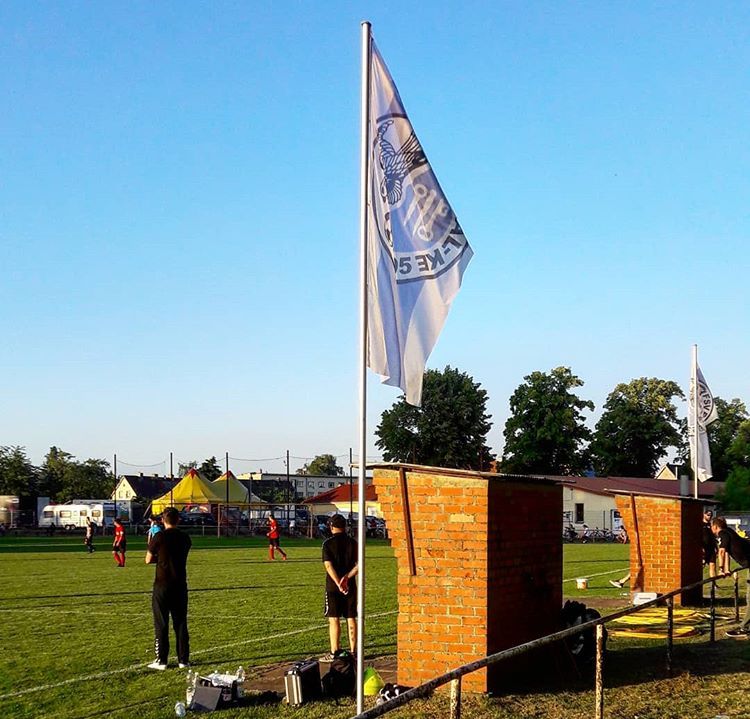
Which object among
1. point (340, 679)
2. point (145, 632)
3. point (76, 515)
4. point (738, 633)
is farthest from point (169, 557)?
point (76, 515)

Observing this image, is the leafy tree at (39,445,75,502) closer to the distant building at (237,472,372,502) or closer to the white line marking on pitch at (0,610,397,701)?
the distant building at (237,472,372,502)

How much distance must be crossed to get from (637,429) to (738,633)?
8258cm

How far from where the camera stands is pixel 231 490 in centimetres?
6225

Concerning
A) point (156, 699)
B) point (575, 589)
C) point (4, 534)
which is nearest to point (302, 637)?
point (156, 699)

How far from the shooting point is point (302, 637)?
47.2 ft

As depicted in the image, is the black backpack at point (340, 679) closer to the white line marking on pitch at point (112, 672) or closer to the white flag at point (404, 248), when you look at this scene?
the white line marking on pitch at point (112, 672)

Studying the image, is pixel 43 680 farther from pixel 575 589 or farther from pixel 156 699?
pixel 575 589

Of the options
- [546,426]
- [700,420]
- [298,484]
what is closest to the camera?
[700,420]

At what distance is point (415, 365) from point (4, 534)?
6434cm

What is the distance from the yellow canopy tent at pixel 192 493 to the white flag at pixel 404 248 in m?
49.4

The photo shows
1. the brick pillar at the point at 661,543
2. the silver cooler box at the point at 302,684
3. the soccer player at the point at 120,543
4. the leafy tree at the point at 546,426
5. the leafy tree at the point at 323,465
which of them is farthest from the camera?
the leafy tree at the point at 323,465

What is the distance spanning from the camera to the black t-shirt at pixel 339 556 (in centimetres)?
1132

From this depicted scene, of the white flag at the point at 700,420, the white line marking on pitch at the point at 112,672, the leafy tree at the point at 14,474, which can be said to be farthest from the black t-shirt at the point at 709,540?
the leafy tree at the point at 14,474

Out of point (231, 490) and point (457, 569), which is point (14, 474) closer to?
point (231, 490)
